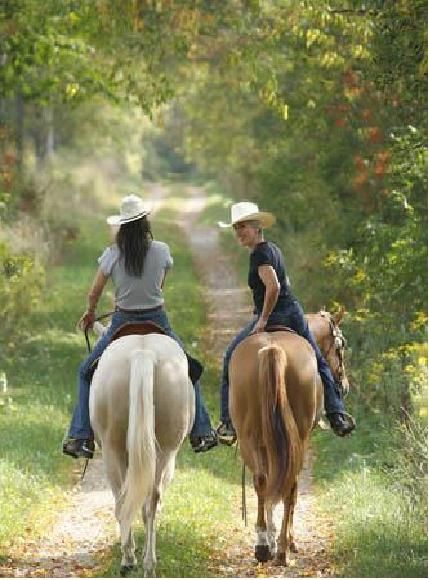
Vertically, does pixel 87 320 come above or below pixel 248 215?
below

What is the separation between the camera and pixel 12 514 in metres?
12.1

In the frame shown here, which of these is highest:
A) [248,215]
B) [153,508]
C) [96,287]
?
[248,215]

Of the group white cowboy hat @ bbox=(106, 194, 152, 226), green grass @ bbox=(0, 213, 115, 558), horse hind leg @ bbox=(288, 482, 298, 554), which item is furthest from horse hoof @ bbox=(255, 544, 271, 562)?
white cowboy hat @ bbox=(106, 194, 152, 226)

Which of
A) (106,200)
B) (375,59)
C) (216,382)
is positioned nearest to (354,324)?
(216,382)

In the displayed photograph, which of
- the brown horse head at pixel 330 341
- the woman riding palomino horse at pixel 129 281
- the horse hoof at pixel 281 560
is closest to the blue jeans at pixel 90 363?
the woman riding palomino horse at pixel 129 281

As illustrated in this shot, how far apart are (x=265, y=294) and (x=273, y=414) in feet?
3.75

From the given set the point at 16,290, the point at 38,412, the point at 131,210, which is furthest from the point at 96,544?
the point at 16,290

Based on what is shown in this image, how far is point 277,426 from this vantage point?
10.6 m

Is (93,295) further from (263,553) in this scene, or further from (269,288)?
(263,553)

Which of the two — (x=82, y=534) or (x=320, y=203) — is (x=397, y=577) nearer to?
(x=82, y=534)

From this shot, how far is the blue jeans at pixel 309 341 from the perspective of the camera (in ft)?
37.2

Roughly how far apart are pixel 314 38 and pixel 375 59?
97cm

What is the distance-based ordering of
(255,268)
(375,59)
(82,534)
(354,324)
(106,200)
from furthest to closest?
(106,200) → (354,324) → (375,59) → (82,534) → (255,268)

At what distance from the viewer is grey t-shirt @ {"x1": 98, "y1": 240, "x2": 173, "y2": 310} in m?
10.7
